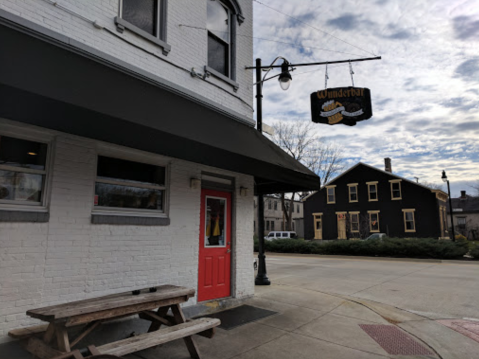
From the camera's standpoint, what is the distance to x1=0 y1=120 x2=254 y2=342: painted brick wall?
386 centimetres

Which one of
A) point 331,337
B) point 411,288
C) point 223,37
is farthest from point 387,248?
point 223,37

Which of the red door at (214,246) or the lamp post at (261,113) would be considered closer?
the red door at (214,246)

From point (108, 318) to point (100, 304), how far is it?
28 cm

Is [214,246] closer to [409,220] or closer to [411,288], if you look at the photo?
[411,288]

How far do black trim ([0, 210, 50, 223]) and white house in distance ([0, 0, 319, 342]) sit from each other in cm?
1

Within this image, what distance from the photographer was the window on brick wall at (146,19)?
5.39m

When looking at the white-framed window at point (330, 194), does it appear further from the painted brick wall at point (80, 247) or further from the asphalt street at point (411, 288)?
the painted brick wall at point (80, 247)

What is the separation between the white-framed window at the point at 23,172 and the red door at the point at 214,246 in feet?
9.49

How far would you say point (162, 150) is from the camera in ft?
15.5

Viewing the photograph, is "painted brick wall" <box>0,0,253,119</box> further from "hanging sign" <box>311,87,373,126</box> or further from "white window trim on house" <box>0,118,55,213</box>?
"hanging sign" <box>311,87,373,126</box>

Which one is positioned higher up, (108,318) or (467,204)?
(467,204)

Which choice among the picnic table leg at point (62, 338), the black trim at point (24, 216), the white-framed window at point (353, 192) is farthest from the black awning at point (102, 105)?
the white-framed window at point (353, 192)

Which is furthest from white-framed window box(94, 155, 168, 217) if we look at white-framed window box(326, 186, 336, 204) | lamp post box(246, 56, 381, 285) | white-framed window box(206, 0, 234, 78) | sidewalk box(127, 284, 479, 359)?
white-framed window box(326, 186, 336, 204)

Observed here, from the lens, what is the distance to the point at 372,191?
3372 cm
